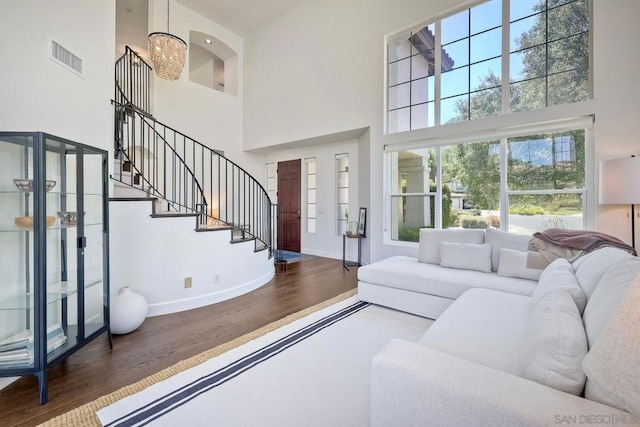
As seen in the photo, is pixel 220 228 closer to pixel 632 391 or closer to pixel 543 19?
pixel 632 391

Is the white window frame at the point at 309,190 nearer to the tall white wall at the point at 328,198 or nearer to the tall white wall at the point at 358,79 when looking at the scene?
the tall white wall at the point at 328,198

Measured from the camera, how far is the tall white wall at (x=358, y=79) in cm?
316

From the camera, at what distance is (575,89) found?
3484mm

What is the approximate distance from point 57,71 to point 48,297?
1.76 meters

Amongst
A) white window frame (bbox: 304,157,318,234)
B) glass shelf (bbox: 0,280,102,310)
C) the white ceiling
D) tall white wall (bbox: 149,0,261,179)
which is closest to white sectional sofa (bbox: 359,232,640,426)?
glass shelf (bbox: 0,280,102,310)

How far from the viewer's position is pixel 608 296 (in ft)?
3.80

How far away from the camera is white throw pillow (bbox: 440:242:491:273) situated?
10.6ft

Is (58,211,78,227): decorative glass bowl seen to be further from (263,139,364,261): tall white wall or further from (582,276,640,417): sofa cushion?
(263,139,364,261): tall white wall

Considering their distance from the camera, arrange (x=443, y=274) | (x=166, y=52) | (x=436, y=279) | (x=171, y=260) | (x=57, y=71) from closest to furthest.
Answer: (x=57, y=71) < (x=436, y=279) < (x=443, y=274) < (x=171, y=260) < (x=166, y=52)

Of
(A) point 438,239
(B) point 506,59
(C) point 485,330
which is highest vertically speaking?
(B) point 506,59

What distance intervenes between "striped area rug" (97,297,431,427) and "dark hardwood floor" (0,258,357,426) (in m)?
0.29

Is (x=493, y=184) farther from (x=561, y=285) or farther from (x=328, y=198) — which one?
(x=328, y=198)

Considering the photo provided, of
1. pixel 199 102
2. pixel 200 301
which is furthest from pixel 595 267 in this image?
pixel 199 102


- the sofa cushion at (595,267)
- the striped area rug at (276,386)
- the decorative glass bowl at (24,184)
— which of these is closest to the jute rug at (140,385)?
the striped area rug at (276,386)
